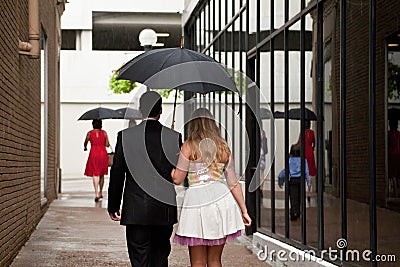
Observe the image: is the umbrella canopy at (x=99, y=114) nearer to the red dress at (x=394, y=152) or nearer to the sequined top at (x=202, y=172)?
the sequined top at (x=202, y=172)

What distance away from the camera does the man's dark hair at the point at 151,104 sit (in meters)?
7.41

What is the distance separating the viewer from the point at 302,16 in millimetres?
9977

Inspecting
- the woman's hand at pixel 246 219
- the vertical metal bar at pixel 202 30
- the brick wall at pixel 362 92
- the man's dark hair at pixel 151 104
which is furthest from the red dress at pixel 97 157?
the woman's hand at pixel 246 219

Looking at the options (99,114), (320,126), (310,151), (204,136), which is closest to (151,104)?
(204,136)

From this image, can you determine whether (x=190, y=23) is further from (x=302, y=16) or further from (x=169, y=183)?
(x=169, y=183)

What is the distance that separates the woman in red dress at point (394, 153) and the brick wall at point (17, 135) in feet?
12.0

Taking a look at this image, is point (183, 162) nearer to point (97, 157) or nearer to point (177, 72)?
point (177, 72)

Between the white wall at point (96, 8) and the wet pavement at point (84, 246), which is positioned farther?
the white wall at point (96, 8)

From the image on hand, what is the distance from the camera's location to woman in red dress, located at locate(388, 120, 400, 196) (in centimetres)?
684

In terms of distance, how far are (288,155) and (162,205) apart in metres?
3.59

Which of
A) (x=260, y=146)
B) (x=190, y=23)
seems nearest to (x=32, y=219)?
(x=260, y=146)

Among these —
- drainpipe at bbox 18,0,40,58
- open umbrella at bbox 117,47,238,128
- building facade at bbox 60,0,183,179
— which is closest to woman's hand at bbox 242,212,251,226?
open umbrella at bbox 117,47,238,128

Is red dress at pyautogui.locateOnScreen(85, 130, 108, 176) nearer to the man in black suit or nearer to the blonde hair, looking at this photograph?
the man in black suit

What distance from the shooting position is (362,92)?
764 cm
